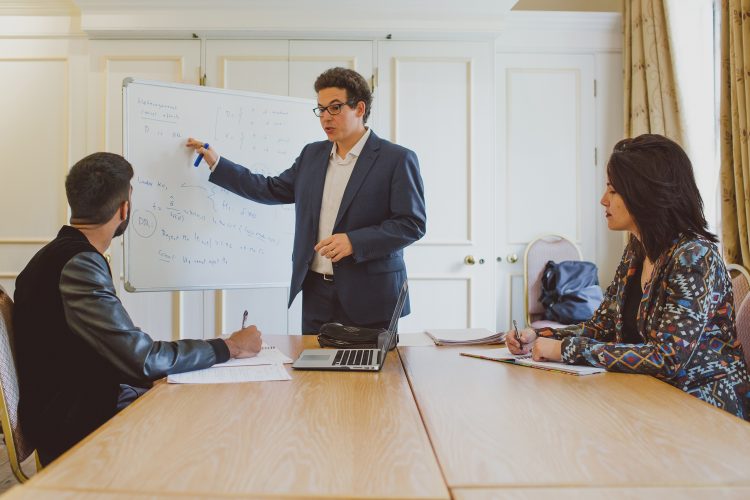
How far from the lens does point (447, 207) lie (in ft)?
11.7

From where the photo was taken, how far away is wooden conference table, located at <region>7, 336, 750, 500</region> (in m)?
0.79

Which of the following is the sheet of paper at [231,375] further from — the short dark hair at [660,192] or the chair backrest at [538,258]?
the chair backrest at [538,258]

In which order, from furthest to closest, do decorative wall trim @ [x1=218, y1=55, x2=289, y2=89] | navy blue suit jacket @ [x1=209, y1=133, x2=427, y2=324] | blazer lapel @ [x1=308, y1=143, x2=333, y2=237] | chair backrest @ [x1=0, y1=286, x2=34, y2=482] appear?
decorative wall trim @ [x1=218, y1=55, x2=289, y2=89], blazer lapel @ [x1=308, y1=143, x2=333, y2=237], navy blue suit jacket @ [x1=209, y1=133, x2=427, y2=324], chair backrest @ [x1=0, y1=286, x2=34, y2=482]

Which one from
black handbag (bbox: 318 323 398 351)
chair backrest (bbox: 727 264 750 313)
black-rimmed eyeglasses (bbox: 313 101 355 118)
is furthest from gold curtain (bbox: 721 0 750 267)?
black handbag (bbox: 318 323 398 351)

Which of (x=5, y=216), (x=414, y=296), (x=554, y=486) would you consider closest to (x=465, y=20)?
(x=414, y=296)

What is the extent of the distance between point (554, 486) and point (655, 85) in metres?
3.19

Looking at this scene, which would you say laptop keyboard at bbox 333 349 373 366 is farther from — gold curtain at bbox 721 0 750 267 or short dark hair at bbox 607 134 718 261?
gold curtain at bbox 721 0 750 267

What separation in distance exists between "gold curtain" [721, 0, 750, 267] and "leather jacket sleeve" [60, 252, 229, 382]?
7.83ft

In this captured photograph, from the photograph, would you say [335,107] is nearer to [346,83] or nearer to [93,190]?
[346,83]

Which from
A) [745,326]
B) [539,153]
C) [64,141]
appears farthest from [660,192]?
[64,141]

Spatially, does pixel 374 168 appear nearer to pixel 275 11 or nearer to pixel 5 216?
pixel 275 11

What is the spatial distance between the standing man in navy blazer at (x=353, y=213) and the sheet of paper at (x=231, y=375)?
690mm

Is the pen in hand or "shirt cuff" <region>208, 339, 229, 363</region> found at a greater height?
the pen in hand

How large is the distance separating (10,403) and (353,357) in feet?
2.49
